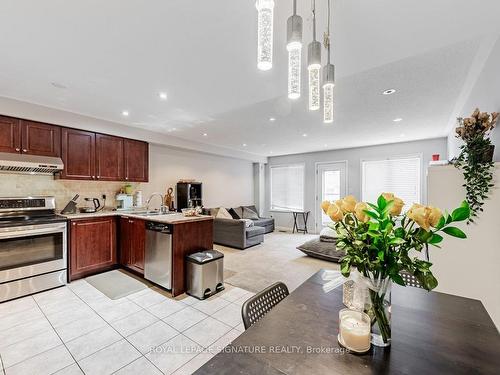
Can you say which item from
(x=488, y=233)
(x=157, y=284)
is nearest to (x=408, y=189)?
(x=488, y=233)

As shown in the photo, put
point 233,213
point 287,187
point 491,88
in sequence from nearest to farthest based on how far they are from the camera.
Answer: point 491,88 → point 233,213 → point 287,187

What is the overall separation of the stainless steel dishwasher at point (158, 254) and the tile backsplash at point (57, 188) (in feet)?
5.66

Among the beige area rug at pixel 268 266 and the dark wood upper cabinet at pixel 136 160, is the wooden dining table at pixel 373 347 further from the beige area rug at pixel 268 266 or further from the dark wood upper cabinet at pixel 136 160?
the dark wood upper cabinet at pixel 136 160

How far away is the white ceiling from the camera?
5.30 feet

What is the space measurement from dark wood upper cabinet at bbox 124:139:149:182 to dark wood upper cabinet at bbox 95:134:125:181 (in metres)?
0.09

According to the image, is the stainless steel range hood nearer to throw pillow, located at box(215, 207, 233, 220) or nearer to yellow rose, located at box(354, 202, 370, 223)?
throw pillow, located at box(215, 207, 233, 220)

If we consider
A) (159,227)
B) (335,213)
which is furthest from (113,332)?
(335,213)

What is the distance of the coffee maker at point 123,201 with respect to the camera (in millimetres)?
4391

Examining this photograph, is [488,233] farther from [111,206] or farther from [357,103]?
[111,206]

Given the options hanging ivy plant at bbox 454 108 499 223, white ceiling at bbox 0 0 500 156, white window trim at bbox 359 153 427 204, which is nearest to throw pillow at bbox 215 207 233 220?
white ceiling at bbox 0 0 500 156

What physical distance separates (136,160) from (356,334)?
4.68 m

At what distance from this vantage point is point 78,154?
3.75m

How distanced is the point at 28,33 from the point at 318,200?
276 inches

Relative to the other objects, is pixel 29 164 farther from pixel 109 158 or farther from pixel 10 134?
pixel 109 158
